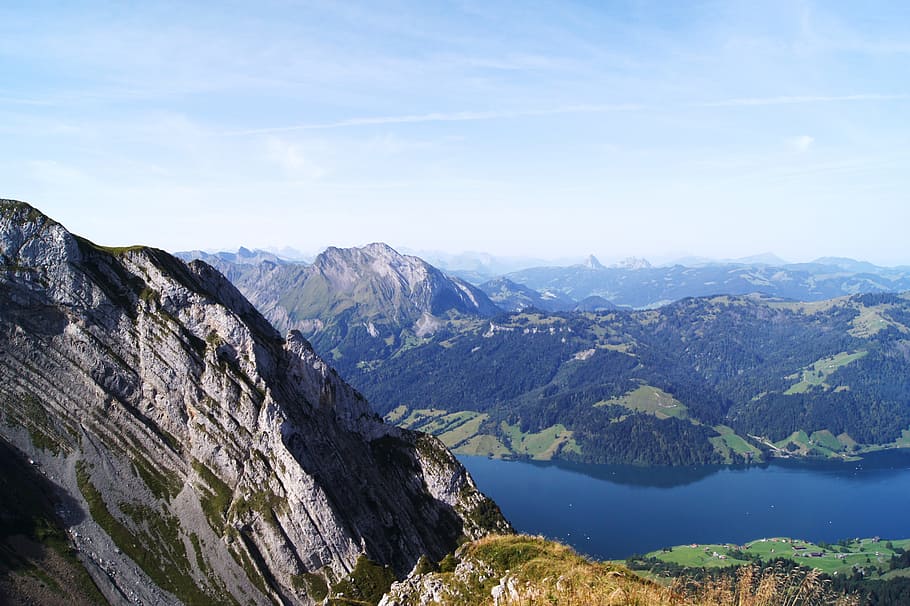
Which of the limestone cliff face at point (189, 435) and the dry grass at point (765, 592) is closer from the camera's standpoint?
the dry grass at point (765, 592)

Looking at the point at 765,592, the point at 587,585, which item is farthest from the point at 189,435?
the point at 765,592

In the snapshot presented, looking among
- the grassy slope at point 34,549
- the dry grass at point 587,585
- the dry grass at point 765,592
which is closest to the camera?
the dry grass at point 765,592

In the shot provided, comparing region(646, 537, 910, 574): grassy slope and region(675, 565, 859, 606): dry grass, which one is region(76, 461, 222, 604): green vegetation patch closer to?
region(675, 565, 859, 606): dry grass

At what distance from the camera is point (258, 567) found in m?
69.7

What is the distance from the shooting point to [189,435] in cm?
7825

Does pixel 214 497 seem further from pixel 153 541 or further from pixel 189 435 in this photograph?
pixel 189 435

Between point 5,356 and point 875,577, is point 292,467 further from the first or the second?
point 875,577

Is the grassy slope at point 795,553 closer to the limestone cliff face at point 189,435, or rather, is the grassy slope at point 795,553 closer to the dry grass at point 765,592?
the limestone cliff face at point 189,435

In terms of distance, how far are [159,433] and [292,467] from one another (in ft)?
68.4

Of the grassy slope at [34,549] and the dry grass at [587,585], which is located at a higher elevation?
the dry grass at [587,585]

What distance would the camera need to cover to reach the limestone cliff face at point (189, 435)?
70625mm

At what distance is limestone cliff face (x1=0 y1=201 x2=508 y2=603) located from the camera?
7062 centimetres

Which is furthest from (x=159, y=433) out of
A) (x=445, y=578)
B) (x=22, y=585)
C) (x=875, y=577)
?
(x=875, y=577)

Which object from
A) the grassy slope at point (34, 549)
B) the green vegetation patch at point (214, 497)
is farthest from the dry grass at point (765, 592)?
the grassy slope at point (34, 549)
